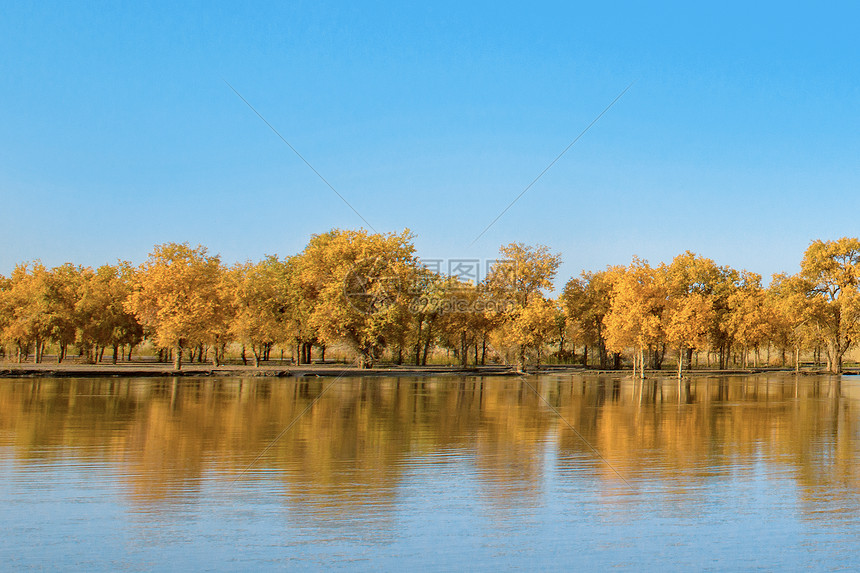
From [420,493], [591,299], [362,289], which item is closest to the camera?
[420,493]

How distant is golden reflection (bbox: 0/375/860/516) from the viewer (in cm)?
1129

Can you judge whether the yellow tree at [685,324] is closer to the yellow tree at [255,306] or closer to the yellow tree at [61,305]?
the yellow tree at [255,306]

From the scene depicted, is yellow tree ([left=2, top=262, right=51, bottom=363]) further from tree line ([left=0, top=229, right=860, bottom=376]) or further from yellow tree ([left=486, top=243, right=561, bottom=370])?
yellow tree ([left=486, top=243, right=561, bottom=370])

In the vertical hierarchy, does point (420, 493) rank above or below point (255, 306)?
below

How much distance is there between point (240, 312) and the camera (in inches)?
2566

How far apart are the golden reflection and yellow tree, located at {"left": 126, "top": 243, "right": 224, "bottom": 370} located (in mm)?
22802

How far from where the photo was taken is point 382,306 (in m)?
57.6

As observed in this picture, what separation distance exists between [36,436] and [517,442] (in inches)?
462

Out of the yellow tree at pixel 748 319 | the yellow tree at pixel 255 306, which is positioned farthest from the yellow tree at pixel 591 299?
the yellow tree at pixel 255 306

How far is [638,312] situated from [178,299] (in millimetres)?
37199

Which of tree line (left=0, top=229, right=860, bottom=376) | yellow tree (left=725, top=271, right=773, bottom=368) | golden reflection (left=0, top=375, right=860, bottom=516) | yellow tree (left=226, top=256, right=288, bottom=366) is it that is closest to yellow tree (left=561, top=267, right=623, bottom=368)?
tree line (left=0, top=229, right=860, bottom=376)

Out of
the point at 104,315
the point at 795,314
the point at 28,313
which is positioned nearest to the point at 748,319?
the point at 795,314

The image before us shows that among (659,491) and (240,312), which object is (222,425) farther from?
(240,312)

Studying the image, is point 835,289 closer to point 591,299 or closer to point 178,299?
point 591,299
